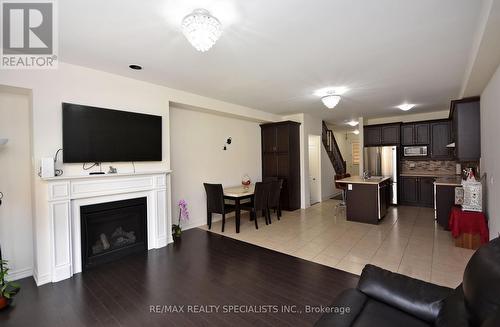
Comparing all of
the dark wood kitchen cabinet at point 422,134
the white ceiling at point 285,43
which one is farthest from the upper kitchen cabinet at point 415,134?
the white ceiling at point 285,43

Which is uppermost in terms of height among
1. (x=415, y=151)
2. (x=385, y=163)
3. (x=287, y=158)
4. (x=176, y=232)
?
(x=415, y=151)

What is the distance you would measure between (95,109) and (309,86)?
10.7ft

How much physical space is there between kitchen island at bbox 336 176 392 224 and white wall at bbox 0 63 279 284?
4.19m

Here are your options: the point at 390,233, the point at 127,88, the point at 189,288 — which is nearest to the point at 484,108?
the point at 390,233

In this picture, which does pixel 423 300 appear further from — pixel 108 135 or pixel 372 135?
pixel 372 135

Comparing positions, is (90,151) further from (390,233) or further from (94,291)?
(390,233)

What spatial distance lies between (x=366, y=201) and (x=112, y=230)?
4728 millimetres

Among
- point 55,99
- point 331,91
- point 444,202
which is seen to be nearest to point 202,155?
point 55,99

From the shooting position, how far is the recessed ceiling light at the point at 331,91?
13.7 feet

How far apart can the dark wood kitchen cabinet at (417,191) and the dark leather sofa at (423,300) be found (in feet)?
19.4

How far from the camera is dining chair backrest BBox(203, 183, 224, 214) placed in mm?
4500

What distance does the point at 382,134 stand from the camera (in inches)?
275

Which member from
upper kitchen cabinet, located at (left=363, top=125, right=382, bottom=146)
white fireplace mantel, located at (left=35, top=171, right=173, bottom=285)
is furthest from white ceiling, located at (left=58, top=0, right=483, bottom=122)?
upper kitchen cabinet, located at (left=363, top=125, right=382, bottom=146)

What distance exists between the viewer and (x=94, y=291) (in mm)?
2545
